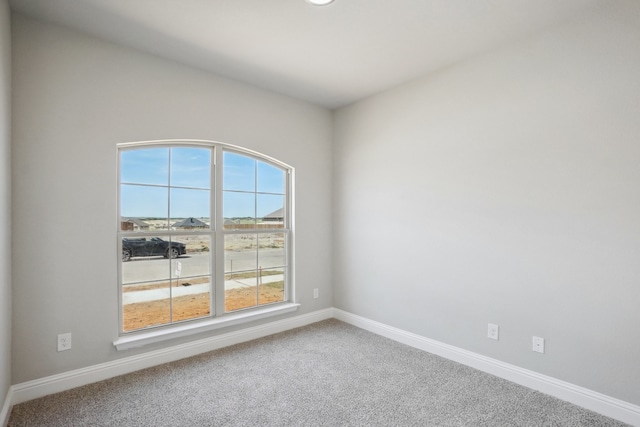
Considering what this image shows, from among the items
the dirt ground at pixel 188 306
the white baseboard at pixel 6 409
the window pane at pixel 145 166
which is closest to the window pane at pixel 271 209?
the dirt ground at pixel 188 306

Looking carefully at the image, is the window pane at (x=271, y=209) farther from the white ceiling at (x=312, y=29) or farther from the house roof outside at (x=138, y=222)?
the white ceiling at (x=312, y=29)

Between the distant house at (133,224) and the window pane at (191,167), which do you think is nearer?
the distant house at (133,224)

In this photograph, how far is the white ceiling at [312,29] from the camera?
216 cm

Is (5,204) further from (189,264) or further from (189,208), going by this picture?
(189,264)

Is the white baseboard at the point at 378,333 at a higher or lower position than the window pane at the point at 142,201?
lower

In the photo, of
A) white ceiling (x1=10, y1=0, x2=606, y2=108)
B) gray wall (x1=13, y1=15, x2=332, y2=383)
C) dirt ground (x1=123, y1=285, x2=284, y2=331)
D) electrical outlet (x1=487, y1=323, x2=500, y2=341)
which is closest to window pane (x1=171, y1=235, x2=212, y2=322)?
dirt ground (x1=123, y1=285, x2=284, y2=331)

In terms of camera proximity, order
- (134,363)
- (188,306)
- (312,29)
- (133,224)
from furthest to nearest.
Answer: (188,306)
(133,224)
(134,363)
(312,29)

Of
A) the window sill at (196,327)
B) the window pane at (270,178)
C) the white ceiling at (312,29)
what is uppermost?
the white ceiling at (312,29)

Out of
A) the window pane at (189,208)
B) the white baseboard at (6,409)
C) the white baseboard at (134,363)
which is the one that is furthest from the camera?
the window pane at (189,208)

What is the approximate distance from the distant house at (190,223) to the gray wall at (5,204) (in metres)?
1.15

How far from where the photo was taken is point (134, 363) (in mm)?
2678

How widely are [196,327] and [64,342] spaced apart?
3.14 ft

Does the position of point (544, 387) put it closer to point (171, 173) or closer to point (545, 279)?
point (545, 279)

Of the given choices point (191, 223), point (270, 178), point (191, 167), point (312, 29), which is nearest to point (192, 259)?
point (191, 223)
